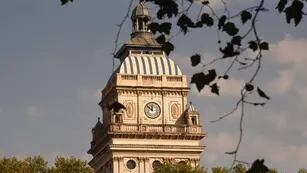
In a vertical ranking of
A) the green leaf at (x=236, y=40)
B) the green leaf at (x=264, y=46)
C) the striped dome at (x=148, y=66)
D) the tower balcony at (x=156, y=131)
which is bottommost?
the green leaf at (x=264, y=46)

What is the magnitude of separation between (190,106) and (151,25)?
95.9 m

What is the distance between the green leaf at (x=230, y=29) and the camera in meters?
12.4

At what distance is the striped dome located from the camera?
109m

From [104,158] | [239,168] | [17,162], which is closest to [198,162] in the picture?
[104,158]

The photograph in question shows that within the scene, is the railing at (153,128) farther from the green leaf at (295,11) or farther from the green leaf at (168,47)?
the green leaf at (295,11)

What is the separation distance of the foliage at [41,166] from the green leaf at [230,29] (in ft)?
245

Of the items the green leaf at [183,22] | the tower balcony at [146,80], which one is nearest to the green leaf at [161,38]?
the green leaf at [183,22]

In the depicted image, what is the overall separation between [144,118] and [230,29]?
95.6 metres

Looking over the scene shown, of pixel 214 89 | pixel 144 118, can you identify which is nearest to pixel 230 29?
pixel 214 89

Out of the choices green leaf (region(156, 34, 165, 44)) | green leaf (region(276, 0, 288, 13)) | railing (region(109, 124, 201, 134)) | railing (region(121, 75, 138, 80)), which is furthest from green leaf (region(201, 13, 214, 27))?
railing (region(121, 75, 138, 80))

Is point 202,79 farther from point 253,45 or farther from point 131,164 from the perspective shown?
point 131,164

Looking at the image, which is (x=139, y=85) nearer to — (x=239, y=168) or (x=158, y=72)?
(x=158, y=72)

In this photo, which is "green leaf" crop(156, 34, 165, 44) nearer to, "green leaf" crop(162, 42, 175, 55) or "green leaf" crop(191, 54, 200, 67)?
"green leaf" crop(162, 42, 175, 55)

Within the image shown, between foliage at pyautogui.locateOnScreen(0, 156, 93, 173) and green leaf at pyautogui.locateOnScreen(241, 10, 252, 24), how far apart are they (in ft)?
245
